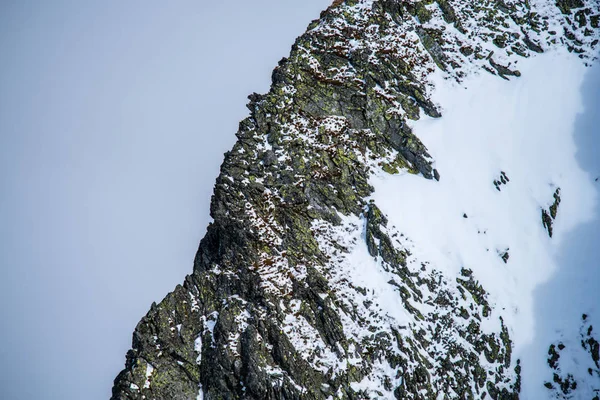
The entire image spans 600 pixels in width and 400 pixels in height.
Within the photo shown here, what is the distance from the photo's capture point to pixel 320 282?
27.4 m

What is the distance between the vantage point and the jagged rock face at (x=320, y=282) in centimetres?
2552

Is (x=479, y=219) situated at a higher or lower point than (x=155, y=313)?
higher

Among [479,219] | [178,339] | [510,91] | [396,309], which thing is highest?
[510,91]

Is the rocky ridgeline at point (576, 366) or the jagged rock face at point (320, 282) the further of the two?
the rocky ridgeline at point (576, 366)

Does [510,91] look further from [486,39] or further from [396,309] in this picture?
[396,309]

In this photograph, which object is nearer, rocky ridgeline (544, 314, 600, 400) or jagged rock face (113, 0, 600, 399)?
jagged rock face (113, 0, 600, 399)

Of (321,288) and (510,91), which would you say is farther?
(510,91)

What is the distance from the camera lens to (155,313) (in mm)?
27141

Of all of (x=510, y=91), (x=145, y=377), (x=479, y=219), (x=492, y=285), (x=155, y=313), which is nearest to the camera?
(x=145, y=377)

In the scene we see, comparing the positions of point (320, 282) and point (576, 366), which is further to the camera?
point (576, 366)

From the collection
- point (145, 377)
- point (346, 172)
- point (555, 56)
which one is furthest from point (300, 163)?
point (555, 56)

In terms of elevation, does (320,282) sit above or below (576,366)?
above

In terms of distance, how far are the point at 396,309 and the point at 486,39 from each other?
23.9m

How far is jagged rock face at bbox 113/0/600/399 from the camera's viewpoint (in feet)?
83.7
